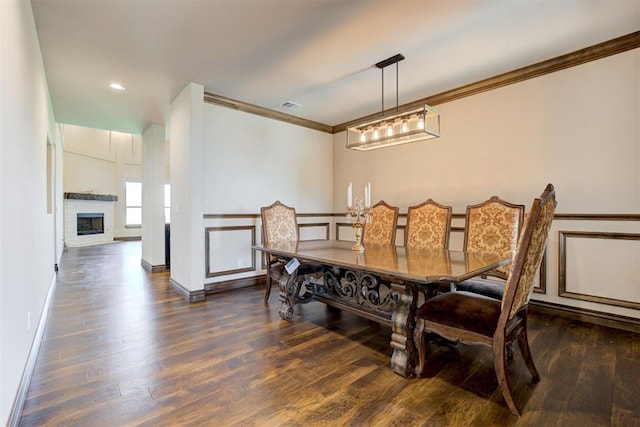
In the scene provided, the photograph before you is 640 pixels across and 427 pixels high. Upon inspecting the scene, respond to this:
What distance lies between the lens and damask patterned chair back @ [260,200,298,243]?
3549mm

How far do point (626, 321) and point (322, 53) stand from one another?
3.58 meters

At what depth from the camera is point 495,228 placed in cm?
273

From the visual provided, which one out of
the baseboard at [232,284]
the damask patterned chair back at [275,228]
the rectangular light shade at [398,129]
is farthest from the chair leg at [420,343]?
the baseboard at [232,284]

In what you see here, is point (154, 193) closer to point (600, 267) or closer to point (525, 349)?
point (525, 349)

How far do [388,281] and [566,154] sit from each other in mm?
2240

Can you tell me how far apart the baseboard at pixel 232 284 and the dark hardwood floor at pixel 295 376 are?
0.77m

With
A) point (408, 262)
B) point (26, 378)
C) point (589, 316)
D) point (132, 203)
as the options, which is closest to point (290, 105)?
point (408, 262)

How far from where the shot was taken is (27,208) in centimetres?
202

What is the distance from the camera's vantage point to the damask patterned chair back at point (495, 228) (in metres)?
2.62

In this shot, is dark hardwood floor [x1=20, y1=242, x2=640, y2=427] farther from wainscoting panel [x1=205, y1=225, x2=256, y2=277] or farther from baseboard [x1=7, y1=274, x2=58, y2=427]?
wainscoting panel [x1=205, y1=225, x2=256, y2=277]

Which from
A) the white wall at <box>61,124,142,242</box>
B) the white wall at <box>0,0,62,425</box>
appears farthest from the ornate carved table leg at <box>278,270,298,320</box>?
the white wall at <box>61,124,142,242</box>

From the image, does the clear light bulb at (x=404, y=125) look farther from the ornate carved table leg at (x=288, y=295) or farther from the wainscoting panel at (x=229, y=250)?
the wainscoting panel at (x=229, y=250)

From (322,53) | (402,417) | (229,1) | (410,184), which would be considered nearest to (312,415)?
(402,417)

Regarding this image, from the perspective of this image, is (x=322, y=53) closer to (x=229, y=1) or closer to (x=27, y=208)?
(x=229, y=1)
